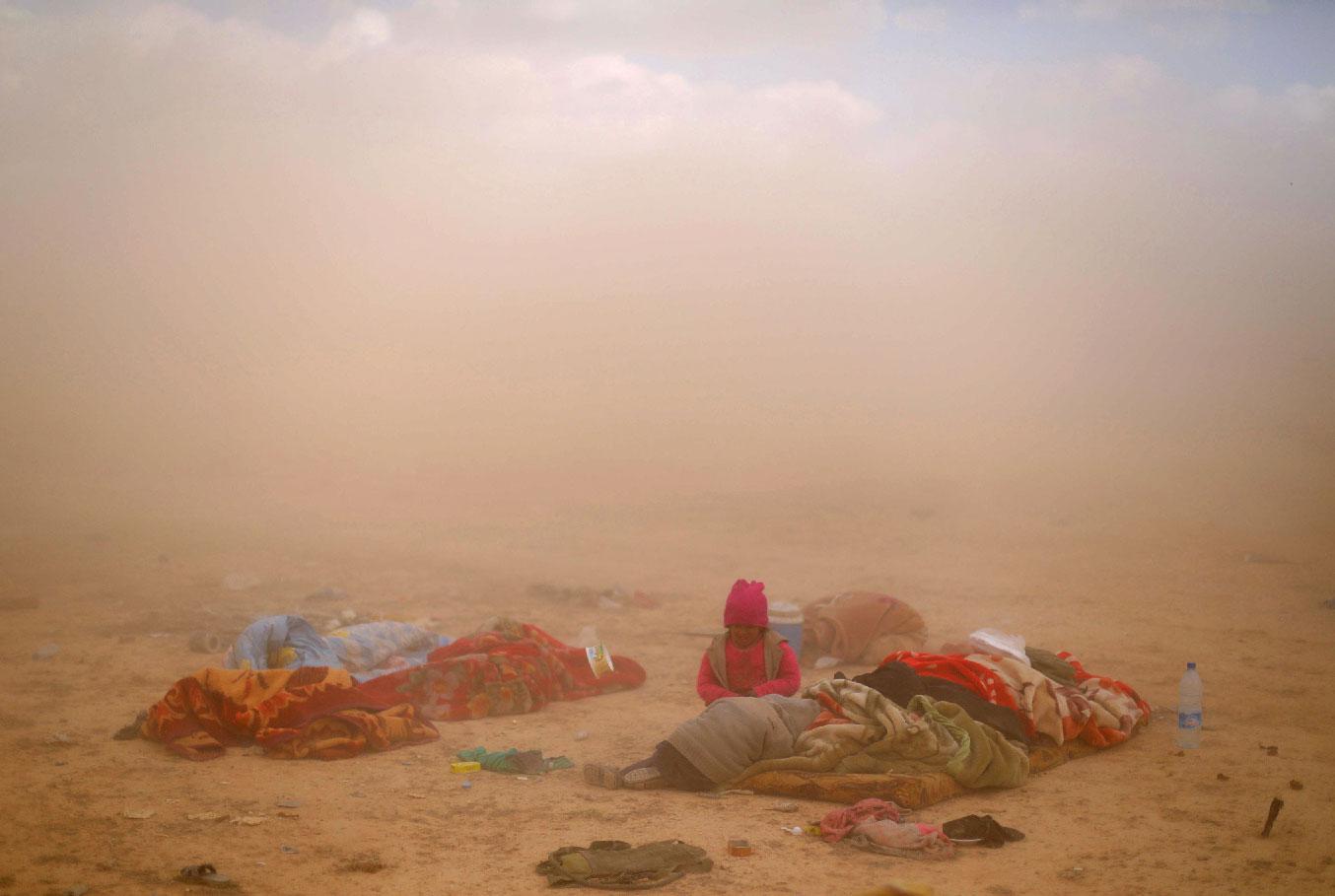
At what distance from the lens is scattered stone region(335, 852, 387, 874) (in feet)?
14.4

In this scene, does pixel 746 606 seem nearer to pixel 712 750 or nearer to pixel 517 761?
pixel 712 750

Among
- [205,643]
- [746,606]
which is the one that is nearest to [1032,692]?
[746,606]

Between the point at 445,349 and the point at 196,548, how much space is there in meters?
11.2

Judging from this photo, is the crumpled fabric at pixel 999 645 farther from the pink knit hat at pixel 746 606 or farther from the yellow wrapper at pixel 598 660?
the yellow wrapper at pixel 598 660

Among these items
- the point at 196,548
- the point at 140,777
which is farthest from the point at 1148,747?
the point at 196,548

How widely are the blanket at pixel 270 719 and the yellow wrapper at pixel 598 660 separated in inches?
61.7

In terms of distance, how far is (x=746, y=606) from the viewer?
6355mm

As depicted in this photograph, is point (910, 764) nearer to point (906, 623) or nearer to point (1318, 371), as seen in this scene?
point (906, 623)

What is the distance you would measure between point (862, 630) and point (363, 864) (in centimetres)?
501

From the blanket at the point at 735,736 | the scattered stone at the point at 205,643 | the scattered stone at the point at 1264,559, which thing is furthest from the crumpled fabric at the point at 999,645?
the scattered stone at the point at 1264,559

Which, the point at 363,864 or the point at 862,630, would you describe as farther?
the point at 862,630

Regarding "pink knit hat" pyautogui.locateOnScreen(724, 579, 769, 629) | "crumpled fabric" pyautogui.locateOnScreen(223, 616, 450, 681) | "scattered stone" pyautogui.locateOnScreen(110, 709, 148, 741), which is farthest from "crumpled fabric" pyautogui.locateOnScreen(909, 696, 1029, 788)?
"scattered stone" pyautogui.locateOnScreen(110, 709, 148, 741)

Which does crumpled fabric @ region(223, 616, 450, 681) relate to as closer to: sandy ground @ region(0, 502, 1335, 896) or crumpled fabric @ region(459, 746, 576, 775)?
sandy ground @ region(0, 502, 1335, 896)

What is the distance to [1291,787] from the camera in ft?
17.2
